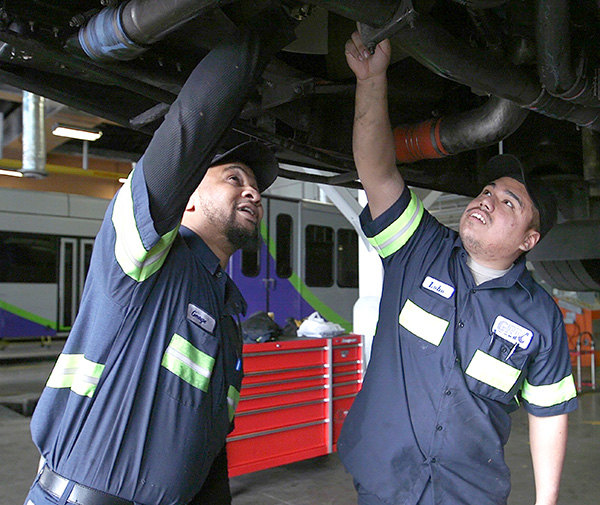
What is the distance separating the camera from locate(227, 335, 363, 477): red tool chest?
138 inches

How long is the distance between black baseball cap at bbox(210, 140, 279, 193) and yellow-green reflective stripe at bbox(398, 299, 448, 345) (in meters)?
0.54

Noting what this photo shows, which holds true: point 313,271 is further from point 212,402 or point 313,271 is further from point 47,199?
point 212,402

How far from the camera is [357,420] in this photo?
1599 millimetres

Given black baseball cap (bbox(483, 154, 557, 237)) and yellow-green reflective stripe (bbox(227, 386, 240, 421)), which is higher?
black baseball cap (bbox(483, 154, 557, 237))

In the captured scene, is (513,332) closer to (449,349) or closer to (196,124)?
(449,349)

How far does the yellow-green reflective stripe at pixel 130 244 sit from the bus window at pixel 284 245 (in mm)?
6519

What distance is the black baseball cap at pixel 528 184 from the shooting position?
1.72m

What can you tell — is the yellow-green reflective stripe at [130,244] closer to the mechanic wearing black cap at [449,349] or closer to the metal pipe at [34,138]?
the mechanic wearing black cap at [449,349]

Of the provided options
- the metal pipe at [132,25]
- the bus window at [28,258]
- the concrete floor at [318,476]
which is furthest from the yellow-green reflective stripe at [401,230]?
the bus window at [28,258]

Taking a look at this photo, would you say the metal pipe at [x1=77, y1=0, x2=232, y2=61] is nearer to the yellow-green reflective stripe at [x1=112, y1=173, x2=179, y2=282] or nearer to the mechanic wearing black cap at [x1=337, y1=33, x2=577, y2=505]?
the yellow-green reflective stripe at [x1=112, y1=173, x2=179, y2=282]

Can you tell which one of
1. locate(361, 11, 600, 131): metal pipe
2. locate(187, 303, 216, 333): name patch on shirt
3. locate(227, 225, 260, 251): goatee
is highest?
locate(361, 11, 600, 131): metal pipe

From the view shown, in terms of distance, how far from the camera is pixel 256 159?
1506mm

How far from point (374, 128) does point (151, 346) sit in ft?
2.62

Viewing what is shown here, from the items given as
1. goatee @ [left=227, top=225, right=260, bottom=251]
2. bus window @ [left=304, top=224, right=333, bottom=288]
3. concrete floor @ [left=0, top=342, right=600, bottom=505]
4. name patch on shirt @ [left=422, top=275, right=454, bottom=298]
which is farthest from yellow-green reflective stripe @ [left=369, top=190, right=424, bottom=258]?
bus window @ [left=304, top=224, right=333, bottom=288]
